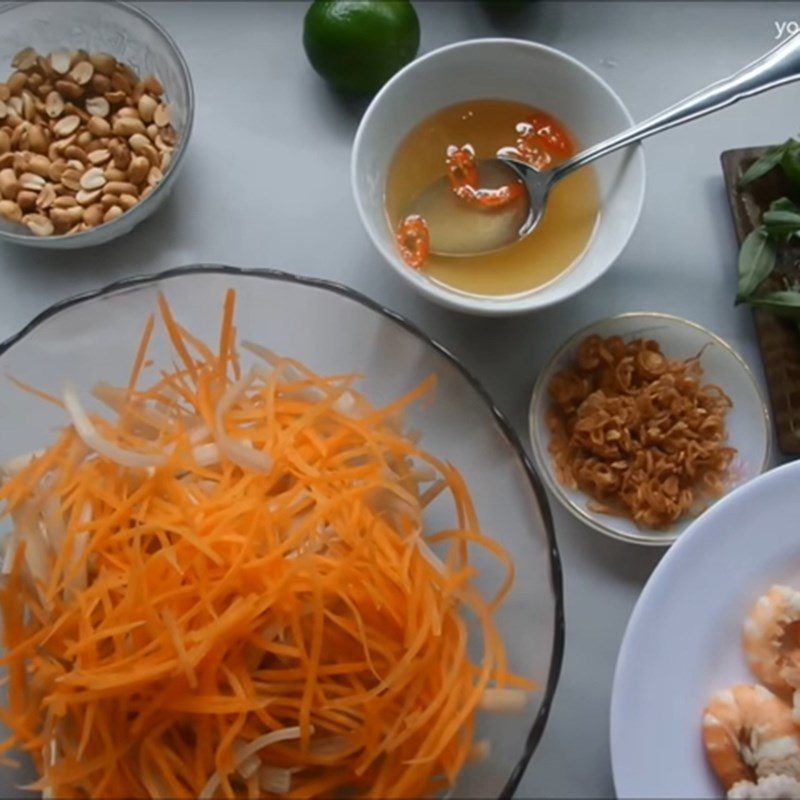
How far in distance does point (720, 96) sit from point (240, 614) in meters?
0.80

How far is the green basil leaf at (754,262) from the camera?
1.16m

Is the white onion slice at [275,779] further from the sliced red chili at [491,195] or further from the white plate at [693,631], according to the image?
the sliced red chili at [491,195]

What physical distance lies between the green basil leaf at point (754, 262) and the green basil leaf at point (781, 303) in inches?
0.6

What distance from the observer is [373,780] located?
0.94 meters

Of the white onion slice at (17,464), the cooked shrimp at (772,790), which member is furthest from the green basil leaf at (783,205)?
the white onion slice at (17,464)

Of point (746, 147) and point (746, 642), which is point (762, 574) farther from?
point (746, 147)

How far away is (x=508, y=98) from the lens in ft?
3.99

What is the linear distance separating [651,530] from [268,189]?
0.64 metres

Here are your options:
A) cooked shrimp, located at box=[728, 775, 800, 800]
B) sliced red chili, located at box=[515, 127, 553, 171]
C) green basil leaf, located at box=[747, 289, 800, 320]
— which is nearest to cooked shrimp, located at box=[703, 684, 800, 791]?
cooked shrimp, located at box=[728, 775, 800, 800]

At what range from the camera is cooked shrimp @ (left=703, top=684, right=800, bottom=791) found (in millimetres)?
1007

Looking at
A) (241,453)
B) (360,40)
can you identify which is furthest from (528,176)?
(241,453)

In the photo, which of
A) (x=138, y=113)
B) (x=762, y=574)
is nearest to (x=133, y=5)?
(x=138, y=113)

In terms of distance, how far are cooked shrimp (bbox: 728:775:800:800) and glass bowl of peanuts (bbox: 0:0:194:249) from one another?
916 mm

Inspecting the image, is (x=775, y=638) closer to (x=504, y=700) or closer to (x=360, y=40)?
(x=504, y=700)
